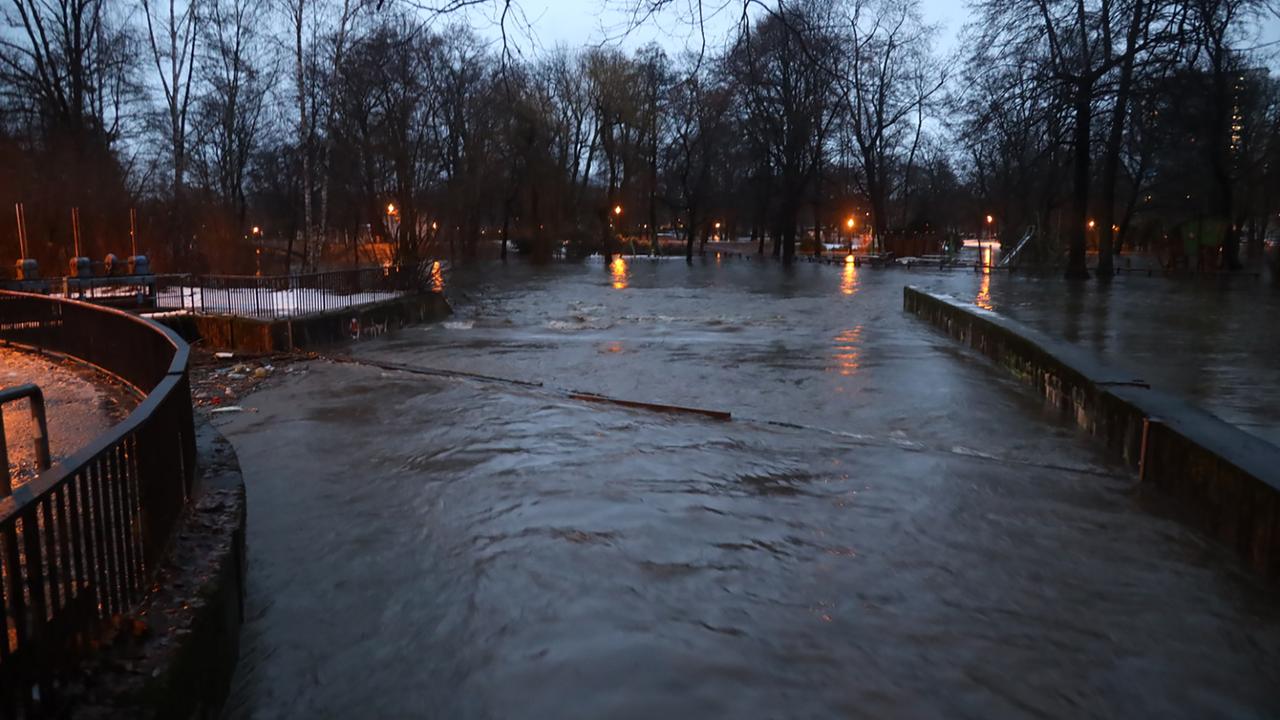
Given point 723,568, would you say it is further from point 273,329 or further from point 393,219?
point 393,219

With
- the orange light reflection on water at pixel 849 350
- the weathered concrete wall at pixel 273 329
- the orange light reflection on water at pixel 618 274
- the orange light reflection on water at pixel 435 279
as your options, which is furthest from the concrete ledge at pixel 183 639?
the orange light reflection on water at pixel 618 274

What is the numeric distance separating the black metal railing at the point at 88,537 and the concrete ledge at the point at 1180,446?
647cm

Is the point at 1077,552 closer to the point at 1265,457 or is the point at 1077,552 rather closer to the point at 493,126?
the point at 1265,457

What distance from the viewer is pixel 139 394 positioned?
1112 centimetres

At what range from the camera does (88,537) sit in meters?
3.75

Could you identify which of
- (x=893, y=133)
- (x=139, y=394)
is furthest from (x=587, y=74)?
(x=139, y=394)

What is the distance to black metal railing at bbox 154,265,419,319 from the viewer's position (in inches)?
755

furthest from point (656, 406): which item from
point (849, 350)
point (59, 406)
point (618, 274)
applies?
point (618, 274)

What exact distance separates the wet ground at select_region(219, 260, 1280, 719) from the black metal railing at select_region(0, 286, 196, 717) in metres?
0.93

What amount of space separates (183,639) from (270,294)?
1681cm

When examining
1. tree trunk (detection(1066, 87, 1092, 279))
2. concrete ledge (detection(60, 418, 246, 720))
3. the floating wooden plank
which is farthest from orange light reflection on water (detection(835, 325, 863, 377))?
tree trunk (detection(1066, 87, 1092, 279))

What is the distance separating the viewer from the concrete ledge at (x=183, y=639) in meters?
3.39

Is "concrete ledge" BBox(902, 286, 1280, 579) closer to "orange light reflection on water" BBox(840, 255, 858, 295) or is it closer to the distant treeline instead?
the distant treeline

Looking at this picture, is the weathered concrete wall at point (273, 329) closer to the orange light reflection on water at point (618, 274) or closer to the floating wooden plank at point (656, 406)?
the floating wooden plank at point (656, 406)
